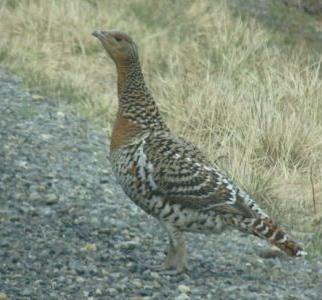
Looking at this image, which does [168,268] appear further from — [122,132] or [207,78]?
[207,78]

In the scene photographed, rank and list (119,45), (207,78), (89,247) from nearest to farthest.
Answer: (119,45)
(89,247)
(207,78)

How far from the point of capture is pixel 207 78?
10.5 metres

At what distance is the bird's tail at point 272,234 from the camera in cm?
580

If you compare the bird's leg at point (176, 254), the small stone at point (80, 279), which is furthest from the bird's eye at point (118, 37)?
the small stone at point (80, 279)

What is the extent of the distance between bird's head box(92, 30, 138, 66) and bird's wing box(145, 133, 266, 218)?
23.1 inches

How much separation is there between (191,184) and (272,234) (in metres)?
0.52

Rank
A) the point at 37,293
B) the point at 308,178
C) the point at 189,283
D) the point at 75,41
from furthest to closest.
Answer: the point at 75,41 < the point at 308,178 < the point at 189,283 < the point at 37,293

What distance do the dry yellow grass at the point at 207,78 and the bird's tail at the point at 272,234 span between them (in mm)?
1178

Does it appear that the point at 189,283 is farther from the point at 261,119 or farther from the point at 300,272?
the point at 261,119

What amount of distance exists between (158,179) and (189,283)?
65cm

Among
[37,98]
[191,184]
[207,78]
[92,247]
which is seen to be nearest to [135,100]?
[191,184]

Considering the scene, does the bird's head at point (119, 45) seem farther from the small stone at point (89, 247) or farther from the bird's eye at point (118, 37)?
the small stone at point (89, 247)

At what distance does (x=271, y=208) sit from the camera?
7957mm

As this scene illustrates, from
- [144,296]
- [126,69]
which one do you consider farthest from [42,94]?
[144,296]
